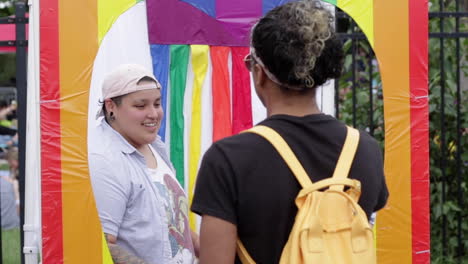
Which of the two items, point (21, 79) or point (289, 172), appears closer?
point (289, 172)

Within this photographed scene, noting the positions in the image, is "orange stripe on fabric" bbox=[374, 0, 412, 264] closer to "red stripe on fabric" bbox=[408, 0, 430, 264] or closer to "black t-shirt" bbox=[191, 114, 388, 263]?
"red stripe on fabric" bbox=[408, 0, 430, 264]

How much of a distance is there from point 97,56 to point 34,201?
27.8 inches

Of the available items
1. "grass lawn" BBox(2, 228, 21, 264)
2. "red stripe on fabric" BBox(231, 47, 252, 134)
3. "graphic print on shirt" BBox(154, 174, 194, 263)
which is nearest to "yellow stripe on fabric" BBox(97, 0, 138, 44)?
"red stripe on fabric" BBox(231, 47, 252, 134)

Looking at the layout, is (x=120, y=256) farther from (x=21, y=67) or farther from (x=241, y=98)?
(x=21, y=67)

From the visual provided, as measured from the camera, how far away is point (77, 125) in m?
3.21

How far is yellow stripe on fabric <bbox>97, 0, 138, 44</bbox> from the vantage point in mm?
3223

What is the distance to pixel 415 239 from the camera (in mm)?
3658

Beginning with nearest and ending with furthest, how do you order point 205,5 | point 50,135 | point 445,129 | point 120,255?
point 120,255 < point 50,135 < point 205,5 < point 445,129

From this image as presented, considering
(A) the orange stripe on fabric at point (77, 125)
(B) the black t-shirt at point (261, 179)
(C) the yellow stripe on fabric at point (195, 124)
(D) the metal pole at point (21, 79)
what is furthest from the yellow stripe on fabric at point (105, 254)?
(B) the black t-shirt at point (261, 179)

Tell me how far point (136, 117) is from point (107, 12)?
72cm

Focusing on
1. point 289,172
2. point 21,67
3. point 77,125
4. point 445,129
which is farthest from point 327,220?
point 445,129

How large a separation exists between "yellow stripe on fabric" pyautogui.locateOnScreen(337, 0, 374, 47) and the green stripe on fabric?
2.52ft

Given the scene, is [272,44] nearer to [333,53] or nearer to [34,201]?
[333,53]

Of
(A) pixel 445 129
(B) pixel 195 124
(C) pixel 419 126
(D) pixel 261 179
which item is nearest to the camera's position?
(D) pixel 261 179
